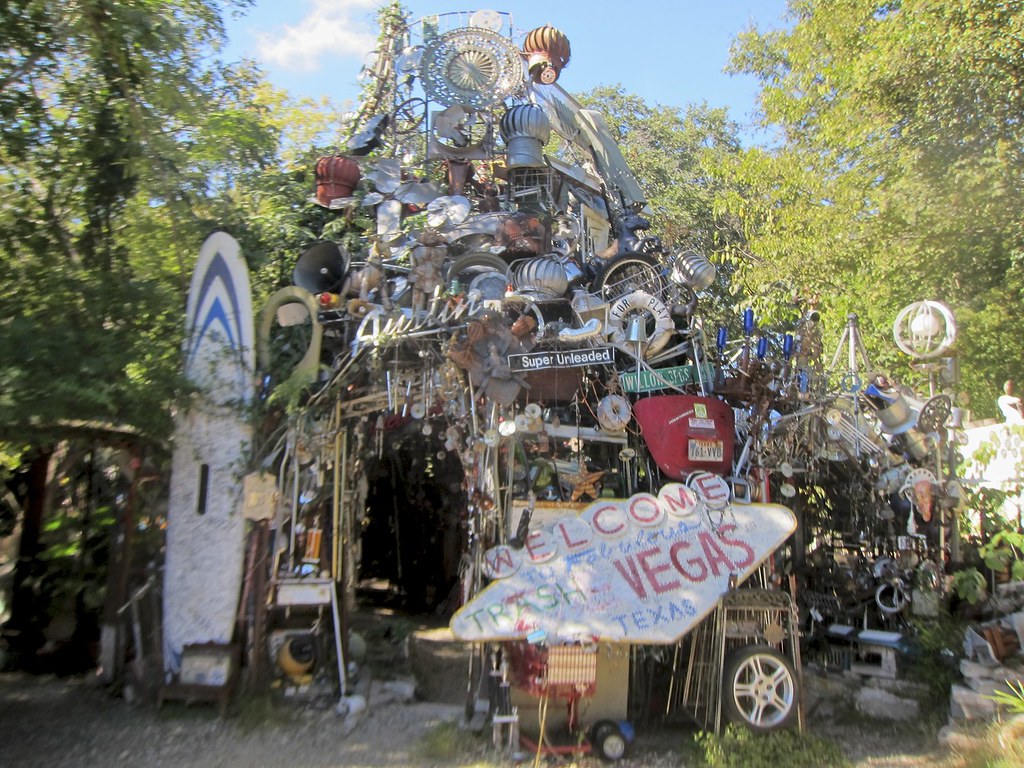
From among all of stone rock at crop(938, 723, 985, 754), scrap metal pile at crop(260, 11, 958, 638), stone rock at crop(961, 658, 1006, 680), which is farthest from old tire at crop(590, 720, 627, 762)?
stone rock at crop(961, 658, 1006, 680)

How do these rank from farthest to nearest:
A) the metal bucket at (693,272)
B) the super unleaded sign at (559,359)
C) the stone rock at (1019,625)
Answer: the metal bucket at (693,272), the super unleaded sign at (559,359), the stone rock at (1019,625)

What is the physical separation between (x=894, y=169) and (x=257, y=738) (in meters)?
11.3

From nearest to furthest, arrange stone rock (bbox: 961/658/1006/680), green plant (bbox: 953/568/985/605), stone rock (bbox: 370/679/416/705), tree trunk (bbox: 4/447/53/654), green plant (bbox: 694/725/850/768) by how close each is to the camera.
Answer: green plant (bbox: 694/725/850/768) → stone rock (bbox: 961/658/1006/680) → stone rock (bbox: 370/679/416/705) → green plant (bbox: 953/568/985/605) → tree trunk (bbox: 4/447/53/654)

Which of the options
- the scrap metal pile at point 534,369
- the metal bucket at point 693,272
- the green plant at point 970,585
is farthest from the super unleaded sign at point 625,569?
the metal bucket at point 693,272

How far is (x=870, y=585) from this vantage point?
970 cm

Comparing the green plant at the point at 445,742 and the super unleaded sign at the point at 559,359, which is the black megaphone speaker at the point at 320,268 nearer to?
the super unleaded sign at the point at 559,359

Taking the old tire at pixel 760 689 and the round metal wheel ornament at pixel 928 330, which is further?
the round metal wheel ornament at pixel 928 330

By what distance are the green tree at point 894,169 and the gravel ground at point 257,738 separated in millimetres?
4876

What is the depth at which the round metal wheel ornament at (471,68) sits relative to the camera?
1152cm

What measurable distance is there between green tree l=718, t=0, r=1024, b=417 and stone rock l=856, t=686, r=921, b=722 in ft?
13.5

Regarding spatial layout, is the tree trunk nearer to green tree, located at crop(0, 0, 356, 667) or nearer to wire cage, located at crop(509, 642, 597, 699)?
green tree, located at crop(0, 0, 356, 667)

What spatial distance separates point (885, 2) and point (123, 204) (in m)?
11.4

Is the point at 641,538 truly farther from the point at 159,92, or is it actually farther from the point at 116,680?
the point at 159,92

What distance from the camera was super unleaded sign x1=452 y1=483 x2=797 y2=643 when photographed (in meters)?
6.52
